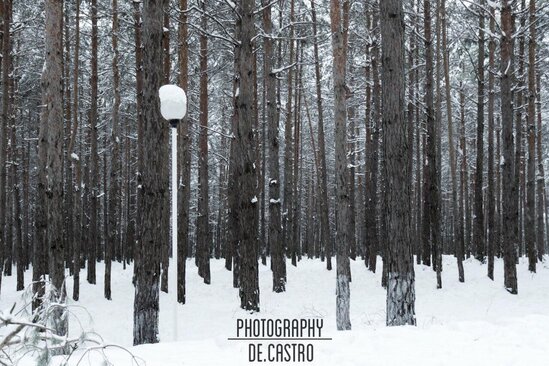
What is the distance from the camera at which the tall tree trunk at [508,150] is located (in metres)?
13.1

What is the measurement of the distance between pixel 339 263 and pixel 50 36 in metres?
6.32

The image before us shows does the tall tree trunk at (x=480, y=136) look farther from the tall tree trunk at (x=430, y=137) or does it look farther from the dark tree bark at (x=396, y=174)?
the dark tree bark at (x=396, y=174)

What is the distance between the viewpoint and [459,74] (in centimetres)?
2339

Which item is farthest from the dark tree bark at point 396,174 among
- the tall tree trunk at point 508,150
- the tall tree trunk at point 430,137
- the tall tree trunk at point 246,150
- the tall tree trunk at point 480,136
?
the tall tree trunk at point 480,136

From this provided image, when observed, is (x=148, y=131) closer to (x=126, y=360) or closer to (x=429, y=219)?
(x=126, y=360)

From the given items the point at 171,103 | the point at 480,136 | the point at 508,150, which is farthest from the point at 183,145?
the point at 480,136

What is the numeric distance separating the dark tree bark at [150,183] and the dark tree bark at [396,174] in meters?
3.23

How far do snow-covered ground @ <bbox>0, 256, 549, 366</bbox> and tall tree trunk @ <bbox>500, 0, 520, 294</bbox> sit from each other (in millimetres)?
883

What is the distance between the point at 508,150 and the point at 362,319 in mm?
6115

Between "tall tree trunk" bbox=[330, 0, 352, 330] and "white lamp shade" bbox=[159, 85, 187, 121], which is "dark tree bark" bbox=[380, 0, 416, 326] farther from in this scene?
"white lamp shade" bbox=[159, 85, 187, 121]

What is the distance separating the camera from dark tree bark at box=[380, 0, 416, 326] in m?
7.02

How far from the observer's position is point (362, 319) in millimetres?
10875

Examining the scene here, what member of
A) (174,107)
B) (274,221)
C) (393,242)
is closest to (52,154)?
(174,107)

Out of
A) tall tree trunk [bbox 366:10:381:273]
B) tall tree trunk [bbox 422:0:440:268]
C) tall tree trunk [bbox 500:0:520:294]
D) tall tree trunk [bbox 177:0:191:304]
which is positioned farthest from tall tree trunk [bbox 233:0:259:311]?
tall tree trunk [bbox 366:10:381:273]
